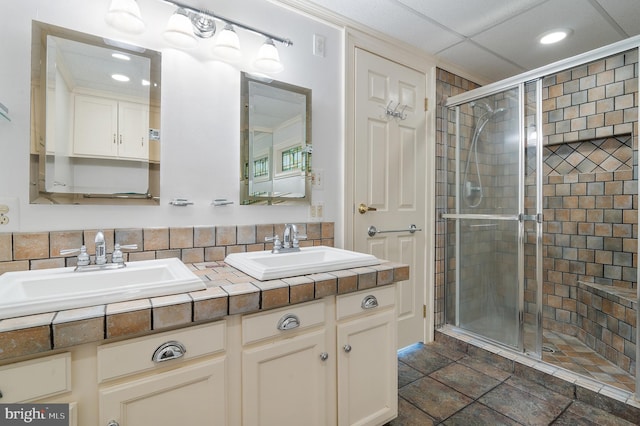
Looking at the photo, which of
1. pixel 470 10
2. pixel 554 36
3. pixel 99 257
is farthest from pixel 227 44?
pixel 554 36

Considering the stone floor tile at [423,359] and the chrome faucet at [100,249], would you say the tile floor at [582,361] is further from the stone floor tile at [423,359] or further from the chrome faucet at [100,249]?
the chrome faucet at [100,249]

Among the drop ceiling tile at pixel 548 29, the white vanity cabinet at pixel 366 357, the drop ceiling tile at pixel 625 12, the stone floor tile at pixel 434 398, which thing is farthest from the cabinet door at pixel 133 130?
the drop ceiling tile at pixel 625 12

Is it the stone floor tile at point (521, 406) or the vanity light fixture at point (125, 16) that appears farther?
the stone floor tile at point (521, 406)

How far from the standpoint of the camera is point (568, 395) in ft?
5.80

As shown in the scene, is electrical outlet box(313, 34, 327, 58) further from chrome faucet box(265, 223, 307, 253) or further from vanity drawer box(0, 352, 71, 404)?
vanity drawer box(0, 352, 71, 404)

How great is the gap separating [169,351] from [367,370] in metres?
0.84

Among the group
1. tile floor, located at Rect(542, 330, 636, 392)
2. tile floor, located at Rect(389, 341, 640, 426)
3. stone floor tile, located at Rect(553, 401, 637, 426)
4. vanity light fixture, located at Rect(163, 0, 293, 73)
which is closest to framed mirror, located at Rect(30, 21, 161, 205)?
vanity light fixture, located at Rect(163, 0, 293, 73)

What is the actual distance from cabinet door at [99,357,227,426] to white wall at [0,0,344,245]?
72cm

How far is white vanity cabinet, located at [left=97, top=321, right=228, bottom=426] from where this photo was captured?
838mm

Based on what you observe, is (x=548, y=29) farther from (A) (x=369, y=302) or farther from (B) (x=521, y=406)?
(B) (x=521, y=406)

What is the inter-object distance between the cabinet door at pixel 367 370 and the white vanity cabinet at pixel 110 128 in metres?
1.17

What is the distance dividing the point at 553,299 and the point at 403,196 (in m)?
1.62

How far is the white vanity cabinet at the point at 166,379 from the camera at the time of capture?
838mm

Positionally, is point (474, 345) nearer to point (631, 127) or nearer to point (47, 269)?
point (631, 127)
